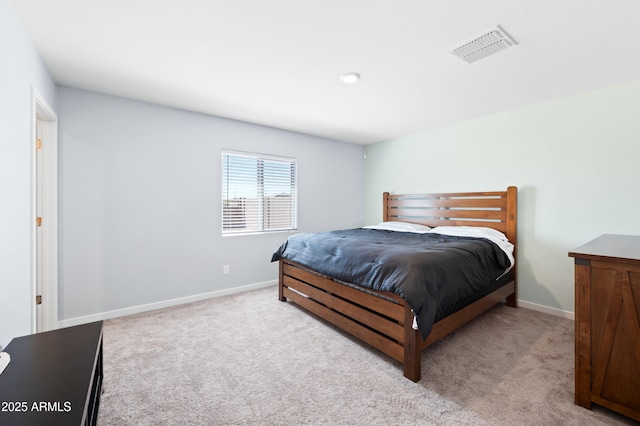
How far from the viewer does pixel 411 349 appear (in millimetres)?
1870

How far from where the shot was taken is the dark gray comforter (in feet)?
6.16

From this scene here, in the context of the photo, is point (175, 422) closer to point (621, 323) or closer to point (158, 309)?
point (158, 309)

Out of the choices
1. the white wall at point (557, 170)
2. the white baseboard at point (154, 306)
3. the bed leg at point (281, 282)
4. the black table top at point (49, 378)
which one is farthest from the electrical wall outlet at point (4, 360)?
the white wall at point (557, 170)

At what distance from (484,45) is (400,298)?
1881 millimetres

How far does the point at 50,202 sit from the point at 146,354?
1682 millimetres

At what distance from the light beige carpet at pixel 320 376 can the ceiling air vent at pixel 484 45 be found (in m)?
2.30

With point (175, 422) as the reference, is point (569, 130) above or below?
above

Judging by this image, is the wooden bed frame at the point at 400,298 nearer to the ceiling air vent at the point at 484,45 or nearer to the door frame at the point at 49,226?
the ceiling air vent at the point at 484,45

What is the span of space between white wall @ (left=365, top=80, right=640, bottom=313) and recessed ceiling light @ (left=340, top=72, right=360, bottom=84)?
2045mm

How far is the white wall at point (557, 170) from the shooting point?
2.59 m

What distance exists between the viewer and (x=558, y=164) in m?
2.96

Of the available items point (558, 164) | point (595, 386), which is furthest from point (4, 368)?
point (558, 164)

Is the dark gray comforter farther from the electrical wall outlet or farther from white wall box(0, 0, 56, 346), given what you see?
white wall box(0, 0, 56, 346)

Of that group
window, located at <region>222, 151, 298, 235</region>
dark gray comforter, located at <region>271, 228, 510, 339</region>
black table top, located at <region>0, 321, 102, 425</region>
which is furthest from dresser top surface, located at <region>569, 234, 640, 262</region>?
window, located at <region>222, 151, 298, 235</region>
